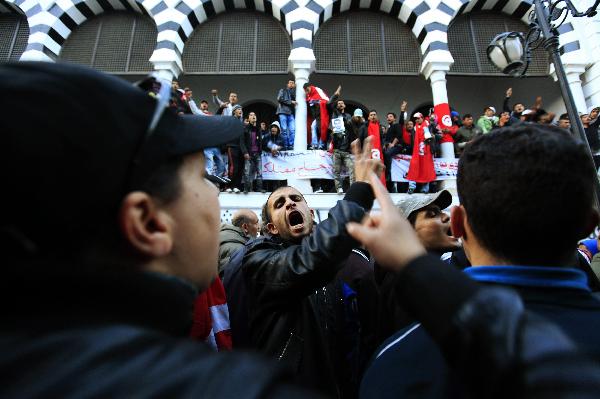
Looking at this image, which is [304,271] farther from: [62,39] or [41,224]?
[62,39]

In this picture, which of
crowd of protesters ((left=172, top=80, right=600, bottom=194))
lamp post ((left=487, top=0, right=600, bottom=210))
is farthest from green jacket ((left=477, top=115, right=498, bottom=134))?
lamp post ((left=487, top=0, right=600, bottom=210))

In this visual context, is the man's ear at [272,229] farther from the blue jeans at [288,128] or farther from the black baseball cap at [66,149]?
the blue jeans at [288,128]

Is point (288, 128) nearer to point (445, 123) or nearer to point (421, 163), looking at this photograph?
point (421, 163)

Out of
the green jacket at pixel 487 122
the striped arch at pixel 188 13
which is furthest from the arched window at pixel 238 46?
the green jacket at pixel 487 122

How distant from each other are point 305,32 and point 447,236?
8.67 metres

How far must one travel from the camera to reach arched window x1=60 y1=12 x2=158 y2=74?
10.4 metres

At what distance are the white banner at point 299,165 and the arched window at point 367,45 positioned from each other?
3.14 metres

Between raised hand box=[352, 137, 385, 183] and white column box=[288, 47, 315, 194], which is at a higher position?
white column box=[288, 47, 315, 194]

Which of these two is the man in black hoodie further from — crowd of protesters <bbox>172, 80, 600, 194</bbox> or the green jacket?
the green jacket

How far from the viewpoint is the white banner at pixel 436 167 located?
8.76 metres

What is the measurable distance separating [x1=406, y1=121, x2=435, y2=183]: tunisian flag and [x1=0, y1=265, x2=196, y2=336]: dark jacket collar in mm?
8336

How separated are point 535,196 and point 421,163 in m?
8.09

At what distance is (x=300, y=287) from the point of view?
1.49 meters

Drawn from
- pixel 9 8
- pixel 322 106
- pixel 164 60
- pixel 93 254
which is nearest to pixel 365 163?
pixel 93 254
